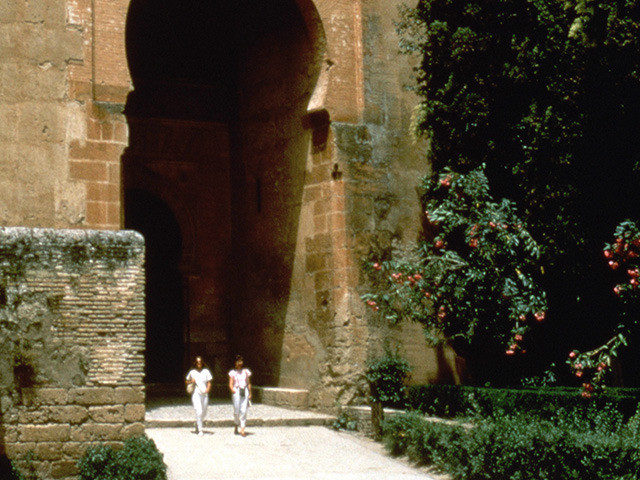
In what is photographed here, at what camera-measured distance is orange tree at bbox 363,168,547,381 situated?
42.6 ft

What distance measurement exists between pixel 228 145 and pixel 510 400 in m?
8.08

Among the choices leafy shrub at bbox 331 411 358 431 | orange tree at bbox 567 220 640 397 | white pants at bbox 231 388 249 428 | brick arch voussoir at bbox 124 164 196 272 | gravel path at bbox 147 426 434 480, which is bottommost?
gravel path at bbox 147 426 434 480

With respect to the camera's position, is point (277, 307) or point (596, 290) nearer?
point (596, 290)

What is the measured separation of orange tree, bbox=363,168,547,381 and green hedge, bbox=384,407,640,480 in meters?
1.34

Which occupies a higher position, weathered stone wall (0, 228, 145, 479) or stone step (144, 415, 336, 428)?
weathered stone wall (0, 228, 145, 479)

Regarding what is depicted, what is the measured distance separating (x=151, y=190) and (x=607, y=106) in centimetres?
873

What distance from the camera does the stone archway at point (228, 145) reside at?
1681cm

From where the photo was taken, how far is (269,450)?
12.9m

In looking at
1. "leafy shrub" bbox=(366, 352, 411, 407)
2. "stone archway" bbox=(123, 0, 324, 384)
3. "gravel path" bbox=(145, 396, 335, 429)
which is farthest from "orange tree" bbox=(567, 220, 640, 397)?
"stone archway" bbox=(123, 0, 324, 384)

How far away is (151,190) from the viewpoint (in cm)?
1816

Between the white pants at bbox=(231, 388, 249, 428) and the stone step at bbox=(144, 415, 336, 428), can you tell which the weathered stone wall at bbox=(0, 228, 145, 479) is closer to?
the white pants at bbox=(231, 388, 249, 428)

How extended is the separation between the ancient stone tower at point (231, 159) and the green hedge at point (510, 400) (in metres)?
1.41

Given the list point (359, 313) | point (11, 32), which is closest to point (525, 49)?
point (359, 313)

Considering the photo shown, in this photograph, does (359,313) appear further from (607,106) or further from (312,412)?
(607,106)
